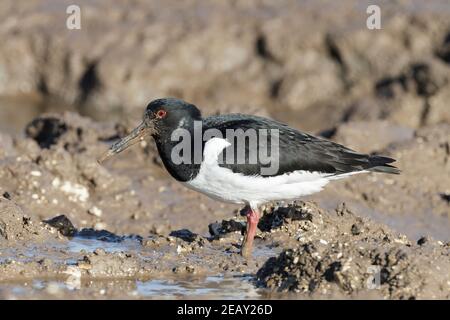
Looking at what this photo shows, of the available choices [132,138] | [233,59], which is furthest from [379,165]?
[233,59]

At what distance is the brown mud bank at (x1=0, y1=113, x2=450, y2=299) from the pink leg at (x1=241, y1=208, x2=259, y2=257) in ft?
0.24

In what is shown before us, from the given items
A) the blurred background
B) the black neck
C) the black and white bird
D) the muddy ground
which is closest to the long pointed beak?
the black and white bird

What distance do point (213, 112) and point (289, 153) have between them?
136 inches

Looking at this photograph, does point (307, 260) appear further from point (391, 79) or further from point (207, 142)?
point (391, 79)

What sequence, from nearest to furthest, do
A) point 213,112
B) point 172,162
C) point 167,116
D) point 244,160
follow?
point 244,160
point 172,162
point 167,116
point 213,112

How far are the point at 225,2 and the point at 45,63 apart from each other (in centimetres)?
316

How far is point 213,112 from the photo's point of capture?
436 inches

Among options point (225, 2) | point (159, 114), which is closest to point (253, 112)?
point (159, 114)

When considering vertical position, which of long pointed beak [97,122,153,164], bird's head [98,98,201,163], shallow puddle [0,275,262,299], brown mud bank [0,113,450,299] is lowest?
shallow puddle [0,275,262,299]

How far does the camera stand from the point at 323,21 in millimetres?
15484

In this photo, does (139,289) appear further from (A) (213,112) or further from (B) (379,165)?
(A) (213,112)

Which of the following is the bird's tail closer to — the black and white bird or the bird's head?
the black and white bird

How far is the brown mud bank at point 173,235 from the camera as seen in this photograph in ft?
20.3

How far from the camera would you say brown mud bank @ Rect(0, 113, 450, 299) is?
620cm
